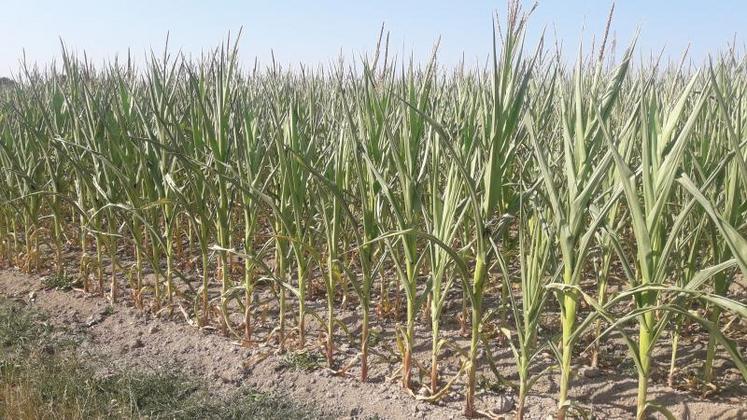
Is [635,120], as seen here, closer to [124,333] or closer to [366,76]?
[366,76]

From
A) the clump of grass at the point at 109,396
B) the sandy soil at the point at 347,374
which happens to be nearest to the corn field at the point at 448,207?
the sandy soil at the point at 347,374

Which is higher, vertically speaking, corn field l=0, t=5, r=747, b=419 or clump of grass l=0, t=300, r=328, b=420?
corn field l=0, t=5, r=747, b=419

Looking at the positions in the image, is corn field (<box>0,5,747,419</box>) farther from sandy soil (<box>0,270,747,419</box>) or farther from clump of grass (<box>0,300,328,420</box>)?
clump of grass (<box>0,300,328,420</box>)

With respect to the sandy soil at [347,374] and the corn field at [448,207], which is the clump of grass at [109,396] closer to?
the sandy soil at [347,374]

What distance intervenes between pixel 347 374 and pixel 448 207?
78 cm

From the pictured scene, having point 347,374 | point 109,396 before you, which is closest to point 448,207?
point 347,374

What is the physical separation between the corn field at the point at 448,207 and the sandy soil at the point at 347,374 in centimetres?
6

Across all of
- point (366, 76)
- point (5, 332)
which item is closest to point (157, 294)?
point (5, 332)

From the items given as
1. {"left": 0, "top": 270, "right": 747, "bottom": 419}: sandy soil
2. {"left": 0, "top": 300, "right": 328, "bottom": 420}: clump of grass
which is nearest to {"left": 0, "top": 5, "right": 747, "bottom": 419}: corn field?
{"left": 0, "top": 270, "right": 747, "bottom": 419}: sandy soil

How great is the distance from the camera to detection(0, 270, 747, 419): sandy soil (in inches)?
70.9

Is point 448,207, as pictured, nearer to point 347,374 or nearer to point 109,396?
point 347,374

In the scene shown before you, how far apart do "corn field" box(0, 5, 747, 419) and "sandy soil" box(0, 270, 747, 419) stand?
→ 6cm

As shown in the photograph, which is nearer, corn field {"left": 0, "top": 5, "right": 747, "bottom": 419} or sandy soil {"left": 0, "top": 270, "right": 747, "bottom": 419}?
corn field {"left": 0, "top": 5, "right": 747, "bottom": 419}

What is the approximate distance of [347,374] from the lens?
2.05m
